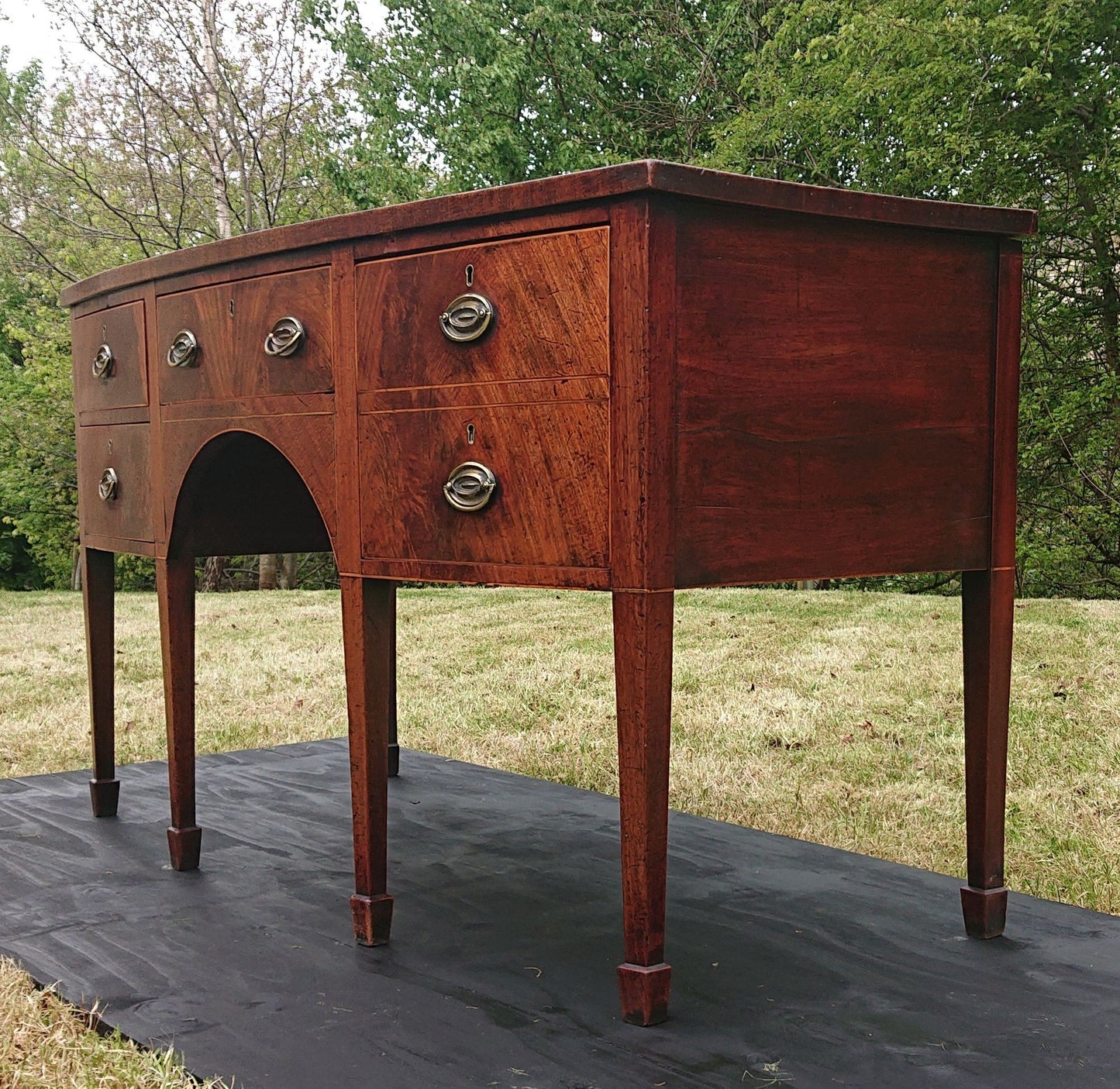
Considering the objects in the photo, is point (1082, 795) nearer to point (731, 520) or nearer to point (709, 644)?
point (731, 520)

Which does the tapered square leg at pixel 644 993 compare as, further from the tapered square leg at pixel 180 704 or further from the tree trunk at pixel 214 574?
the tree trunk at pixel 214 574

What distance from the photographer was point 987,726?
2744 millimetres

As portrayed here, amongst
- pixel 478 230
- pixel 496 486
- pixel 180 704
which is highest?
pixel 478 230

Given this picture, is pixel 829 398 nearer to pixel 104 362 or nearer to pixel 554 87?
pixel 104 362

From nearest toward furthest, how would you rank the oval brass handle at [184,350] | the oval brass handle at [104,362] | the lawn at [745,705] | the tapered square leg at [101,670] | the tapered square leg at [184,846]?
1. the oval brass handle at [184,350]
2. the tapered square leg at [184,846]
3. the oval brass handle at [104,362]
4. the tapered square leg at [101,670]
5. the lawn at [745,705]

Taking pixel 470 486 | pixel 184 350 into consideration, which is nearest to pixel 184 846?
pixel 184 350

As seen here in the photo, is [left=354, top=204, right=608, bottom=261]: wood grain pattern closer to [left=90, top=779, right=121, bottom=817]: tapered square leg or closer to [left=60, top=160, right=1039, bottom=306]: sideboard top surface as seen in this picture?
[left=60, top=160, right=1039, bottom=306]: sideboard top surface

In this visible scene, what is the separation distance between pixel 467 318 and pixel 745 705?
13.5ft

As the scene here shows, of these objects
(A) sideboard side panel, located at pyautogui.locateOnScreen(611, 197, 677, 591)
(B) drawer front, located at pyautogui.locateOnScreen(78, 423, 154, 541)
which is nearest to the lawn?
(B) drawer front, located at pyautogui.locateOnScreen(78, 423, 154, 541)

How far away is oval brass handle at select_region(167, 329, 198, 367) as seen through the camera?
3119mm

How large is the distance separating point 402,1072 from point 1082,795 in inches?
124

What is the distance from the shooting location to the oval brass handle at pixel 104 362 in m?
3.54

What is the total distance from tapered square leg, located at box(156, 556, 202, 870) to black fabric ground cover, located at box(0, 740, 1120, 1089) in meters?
0.09

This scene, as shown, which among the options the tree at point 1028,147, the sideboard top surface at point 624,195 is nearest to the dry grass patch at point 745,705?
the sideboard top surface at point 624,195
